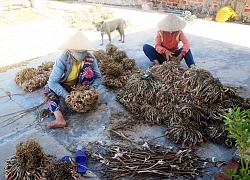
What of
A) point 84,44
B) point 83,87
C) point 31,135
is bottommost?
point 31,135

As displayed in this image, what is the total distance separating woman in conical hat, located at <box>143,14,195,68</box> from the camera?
3908 millimetres

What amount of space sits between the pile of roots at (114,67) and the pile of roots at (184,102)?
0.35 metres

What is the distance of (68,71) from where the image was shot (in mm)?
3029

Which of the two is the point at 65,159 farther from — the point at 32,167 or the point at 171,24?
the point at 171,24

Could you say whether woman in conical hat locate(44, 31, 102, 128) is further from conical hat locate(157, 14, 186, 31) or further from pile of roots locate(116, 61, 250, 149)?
conical hat locate(157, 14, 186, 31)

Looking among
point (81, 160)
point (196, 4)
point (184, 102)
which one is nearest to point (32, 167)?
point (81, 160)

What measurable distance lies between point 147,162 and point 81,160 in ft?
1.97

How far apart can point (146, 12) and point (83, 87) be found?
21.7 feet

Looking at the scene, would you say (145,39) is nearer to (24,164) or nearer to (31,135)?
(31,135)

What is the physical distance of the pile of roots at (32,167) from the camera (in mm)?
2055

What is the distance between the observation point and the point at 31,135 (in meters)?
2.72

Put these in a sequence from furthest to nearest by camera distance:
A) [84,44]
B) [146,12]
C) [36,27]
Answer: [146,12] < [36,27] < [84,44]

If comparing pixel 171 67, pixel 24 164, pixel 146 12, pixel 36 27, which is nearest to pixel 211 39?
pixel 171 67

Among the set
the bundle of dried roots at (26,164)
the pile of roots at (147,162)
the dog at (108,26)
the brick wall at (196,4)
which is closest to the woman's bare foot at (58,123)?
the pile of roots at (147,162)
